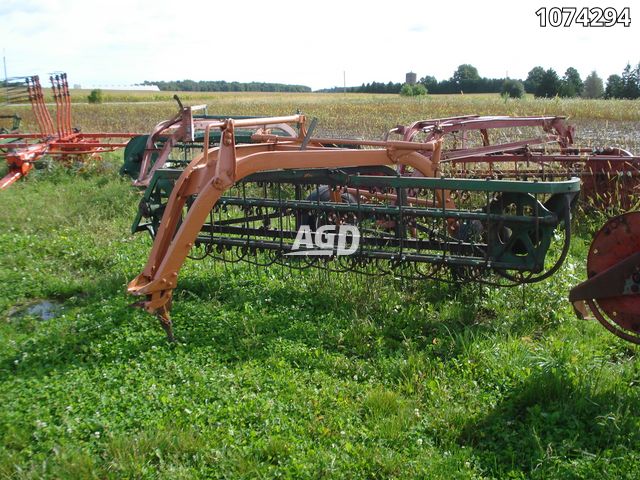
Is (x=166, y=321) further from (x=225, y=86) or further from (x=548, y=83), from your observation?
(x=225, y=86)

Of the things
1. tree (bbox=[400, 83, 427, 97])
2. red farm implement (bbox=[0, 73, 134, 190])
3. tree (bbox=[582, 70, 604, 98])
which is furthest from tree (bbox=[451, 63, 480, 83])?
red farm implement (bbox=[0, 73, 134, 190])

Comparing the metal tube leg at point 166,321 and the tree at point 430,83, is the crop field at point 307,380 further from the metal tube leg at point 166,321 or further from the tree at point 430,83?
→ the tree at point 430,83

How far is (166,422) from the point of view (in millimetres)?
3324

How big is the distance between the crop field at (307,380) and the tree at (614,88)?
2323 cm

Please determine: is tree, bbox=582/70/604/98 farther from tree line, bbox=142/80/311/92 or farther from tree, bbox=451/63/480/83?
tree line, bbox=142/80/311/92

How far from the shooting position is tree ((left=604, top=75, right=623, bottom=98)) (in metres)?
25.6

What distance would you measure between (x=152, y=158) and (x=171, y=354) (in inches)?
152

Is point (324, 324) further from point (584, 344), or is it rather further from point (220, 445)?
point (584, 344)

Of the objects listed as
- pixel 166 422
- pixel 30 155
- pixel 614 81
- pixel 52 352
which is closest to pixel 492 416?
pixel 166 422

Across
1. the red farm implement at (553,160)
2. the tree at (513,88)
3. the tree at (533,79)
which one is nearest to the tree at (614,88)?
the tree at (513,88)

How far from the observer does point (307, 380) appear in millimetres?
3814

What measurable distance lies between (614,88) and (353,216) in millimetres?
24987

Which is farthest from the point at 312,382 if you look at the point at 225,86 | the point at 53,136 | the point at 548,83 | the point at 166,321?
the point at 225,86

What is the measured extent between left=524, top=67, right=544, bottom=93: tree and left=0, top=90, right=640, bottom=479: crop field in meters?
30.9
